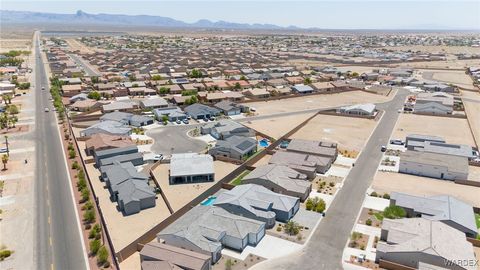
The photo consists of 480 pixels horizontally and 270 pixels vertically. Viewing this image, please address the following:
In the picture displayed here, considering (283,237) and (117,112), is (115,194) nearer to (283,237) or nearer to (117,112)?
(283,237)

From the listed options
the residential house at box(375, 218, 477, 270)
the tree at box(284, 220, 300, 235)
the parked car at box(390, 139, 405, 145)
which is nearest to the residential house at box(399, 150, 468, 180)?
the parked car at box(390, 139, 405, 145)

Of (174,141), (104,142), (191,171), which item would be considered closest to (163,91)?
(174,141)

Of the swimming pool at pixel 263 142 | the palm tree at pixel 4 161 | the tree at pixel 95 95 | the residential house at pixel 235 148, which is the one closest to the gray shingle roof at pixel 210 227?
the residential house at pixel 235 148

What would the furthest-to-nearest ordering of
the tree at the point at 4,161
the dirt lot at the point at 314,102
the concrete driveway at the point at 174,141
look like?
→ the dirt lot at the point at 314,102, the concrete driveway at the point at 174,141, the tree at the point at 4,161

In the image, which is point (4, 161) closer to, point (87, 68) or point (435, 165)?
point (435, 165)

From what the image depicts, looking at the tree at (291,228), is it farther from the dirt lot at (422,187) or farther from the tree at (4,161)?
the tree at (4,161)

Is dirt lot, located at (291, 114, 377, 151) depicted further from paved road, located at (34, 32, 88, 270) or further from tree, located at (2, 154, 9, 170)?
tree, located at (2, 154, 9, 170)

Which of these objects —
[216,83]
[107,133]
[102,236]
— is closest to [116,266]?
[102,236]

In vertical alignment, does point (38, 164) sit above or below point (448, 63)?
below
